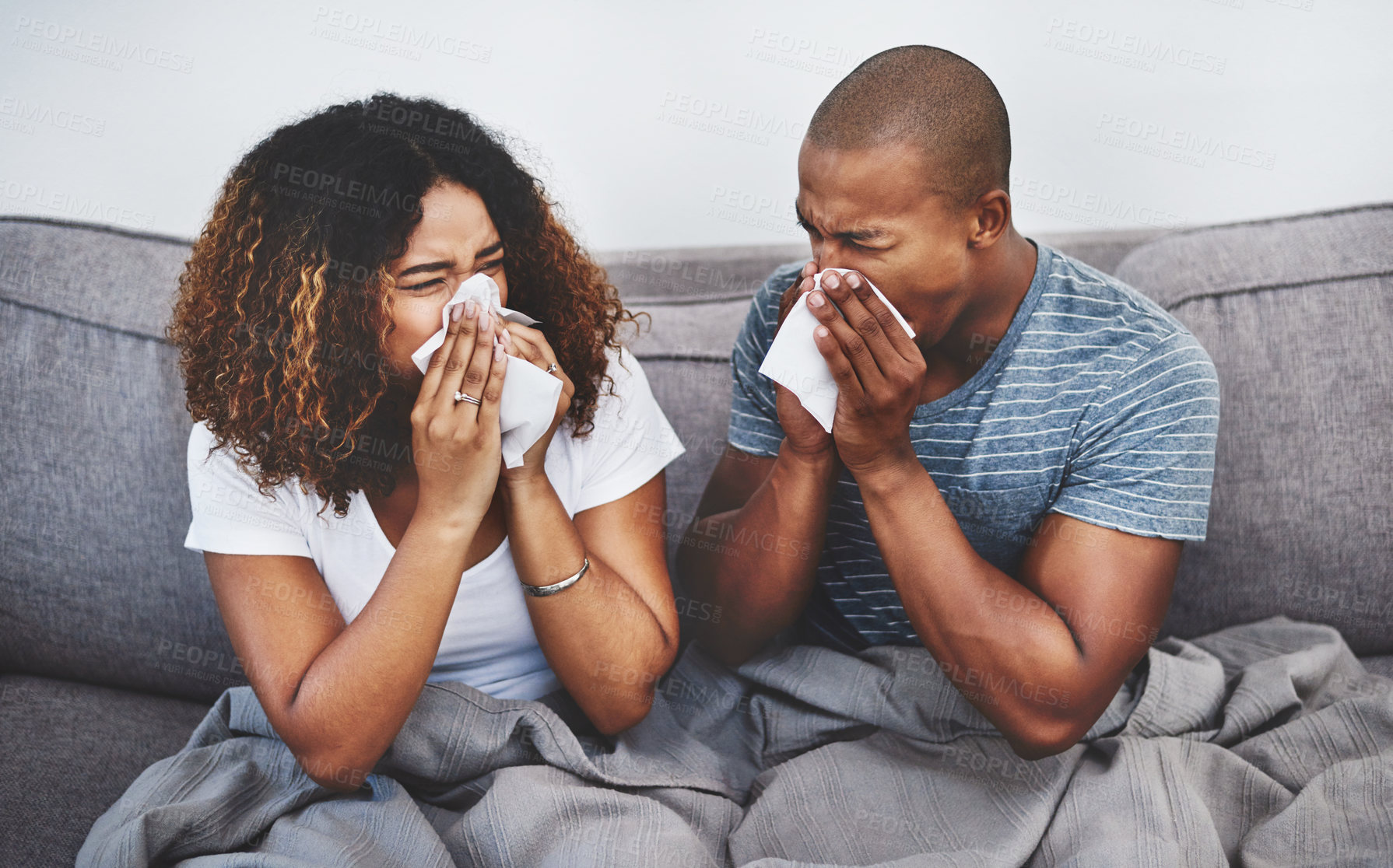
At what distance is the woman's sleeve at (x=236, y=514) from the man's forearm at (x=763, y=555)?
1.74 ft

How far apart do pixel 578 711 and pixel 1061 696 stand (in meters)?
0.61

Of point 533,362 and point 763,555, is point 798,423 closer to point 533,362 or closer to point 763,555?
point 763,555

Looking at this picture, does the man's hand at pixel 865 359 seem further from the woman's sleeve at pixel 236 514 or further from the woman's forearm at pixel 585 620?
the woman's sleeve at pixel 236 514

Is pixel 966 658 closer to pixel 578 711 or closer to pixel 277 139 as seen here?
pixel 578 711

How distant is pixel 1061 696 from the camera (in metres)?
1.13

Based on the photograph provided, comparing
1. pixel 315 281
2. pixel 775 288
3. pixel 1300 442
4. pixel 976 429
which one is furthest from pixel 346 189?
pixel 1300 442

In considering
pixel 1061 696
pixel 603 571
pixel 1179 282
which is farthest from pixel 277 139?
pixel 1179 282

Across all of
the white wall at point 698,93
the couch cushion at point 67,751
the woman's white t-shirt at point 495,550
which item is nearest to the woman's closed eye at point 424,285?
the woman's white t-shirt at point 495,550

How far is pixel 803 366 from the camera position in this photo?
44.1 inches

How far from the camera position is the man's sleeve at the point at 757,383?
1.37 meters

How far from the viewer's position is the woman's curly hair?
1.09 m

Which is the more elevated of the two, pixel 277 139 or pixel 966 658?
pixel 277 139

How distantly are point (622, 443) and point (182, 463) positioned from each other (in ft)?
2.15

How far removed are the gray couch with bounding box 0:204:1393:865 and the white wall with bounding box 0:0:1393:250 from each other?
283mm
